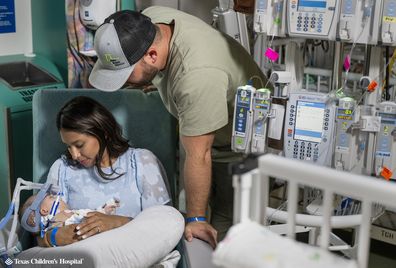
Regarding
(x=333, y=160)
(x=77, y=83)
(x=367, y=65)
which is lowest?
(x=333, y=160)

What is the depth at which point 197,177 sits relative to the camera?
2078 mm

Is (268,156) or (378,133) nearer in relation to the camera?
(268,156)

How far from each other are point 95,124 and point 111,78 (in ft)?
0.66

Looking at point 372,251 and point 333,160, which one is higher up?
Answer: point 333,160

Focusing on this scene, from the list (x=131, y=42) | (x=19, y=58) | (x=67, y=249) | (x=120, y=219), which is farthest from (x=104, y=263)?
(x=19, y=58)

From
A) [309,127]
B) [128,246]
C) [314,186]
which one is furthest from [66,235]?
[314,186]

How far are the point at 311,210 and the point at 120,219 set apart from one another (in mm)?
787

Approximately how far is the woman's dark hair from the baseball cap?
0.12 meters

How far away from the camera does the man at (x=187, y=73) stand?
6.65 feet

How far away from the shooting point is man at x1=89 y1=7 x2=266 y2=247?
2027mm

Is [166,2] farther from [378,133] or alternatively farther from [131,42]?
[378,133]

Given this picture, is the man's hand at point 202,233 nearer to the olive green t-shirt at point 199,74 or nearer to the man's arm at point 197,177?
the man's arm at point 197,177

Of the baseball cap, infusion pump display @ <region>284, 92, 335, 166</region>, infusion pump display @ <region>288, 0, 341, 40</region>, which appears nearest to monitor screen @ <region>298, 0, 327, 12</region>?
infusion pump display @ <region>288, 0, 341, 40</region>

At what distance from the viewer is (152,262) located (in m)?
1.90
